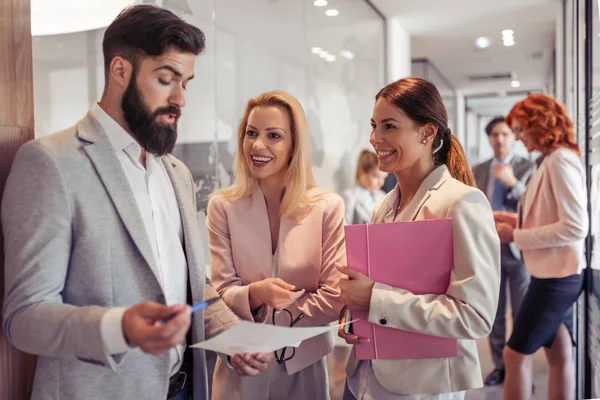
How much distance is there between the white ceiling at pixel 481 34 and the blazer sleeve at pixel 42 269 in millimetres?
5590

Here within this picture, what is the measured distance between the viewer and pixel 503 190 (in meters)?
4.71

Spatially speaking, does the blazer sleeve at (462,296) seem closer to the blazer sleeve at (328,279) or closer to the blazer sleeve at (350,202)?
the blazer sleeve at (328,279)

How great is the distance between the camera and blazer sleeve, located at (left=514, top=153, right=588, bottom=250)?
318cm

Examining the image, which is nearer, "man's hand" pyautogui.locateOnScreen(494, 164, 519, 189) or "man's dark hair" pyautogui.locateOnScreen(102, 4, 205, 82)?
"man's dark hair" pyautogui.locateOnScreen(102, 4, 205, 82)

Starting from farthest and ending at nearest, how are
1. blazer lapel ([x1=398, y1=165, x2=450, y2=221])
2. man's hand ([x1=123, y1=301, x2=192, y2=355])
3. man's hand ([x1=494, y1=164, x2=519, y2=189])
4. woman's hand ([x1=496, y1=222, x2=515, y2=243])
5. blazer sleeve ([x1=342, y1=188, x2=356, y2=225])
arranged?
blazer sleeve ([x1=342, y1=188, x2=356, y2=225]) → man's hand ([x1=494, y1=164, x2=519, y2=189]) → woman's hand ([x1=496, y1=222, x2=515, y2=243]) → blazer lapel ([x1=398, y1=165, x2=450, y2=221]) → man's hand ([x1=123, y1=301, x2=192, y2=355])

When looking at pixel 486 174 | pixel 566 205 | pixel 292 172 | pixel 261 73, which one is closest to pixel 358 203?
pixel 486 174

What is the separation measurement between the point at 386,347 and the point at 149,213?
0.75m

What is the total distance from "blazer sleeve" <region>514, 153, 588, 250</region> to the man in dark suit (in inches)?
46.9

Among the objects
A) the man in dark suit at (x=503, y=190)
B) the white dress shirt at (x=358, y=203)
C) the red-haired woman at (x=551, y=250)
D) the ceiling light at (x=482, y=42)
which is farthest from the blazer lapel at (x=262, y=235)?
the ceiling light at (x=482, y=42)

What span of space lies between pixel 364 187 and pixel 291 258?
3.94 meters

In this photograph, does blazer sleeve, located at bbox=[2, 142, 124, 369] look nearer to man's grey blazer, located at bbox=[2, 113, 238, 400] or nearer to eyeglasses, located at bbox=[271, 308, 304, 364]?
man's grey blazer, located at bbox=[2, 113, 238, 400]

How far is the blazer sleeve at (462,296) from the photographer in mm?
1540

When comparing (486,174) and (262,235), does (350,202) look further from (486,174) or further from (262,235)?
(262,235)

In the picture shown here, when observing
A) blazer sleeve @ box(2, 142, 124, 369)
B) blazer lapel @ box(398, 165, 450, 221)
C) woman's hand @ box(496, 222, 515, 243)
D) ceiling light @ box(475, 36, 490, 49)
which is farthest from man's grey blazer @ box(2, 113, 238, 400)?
ceiling light @ box(475, 36, 490, 49)
